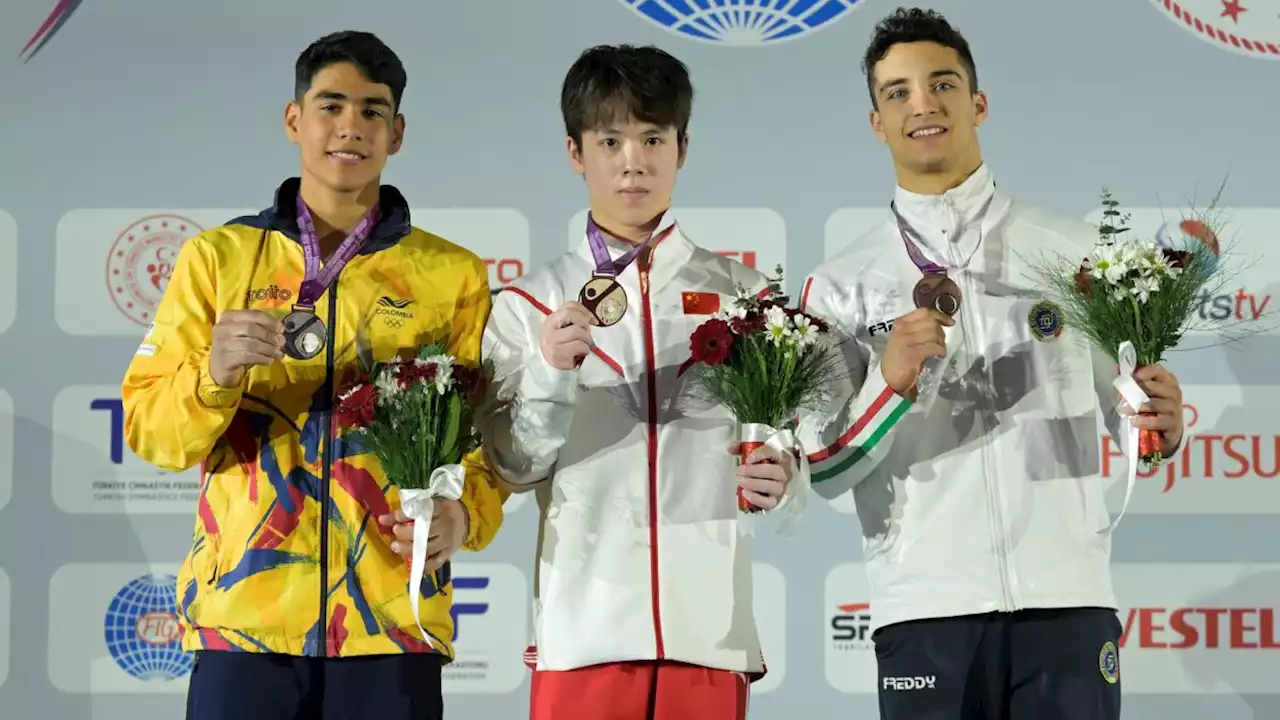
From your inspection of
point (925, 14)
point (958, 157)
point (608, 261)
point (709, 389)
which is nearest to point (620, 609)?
point (709, 389)

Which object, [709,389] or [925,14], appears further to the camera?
[925,14]

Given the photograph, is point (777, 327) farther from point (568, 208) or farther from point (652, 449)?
point (568, 208)

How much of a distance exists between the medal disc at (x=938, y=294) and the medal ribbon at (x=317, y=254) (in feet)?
3.56

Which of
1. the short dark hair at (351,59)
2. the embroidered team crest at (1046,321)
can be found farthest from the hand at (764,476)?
the short dark hair at (351,59)

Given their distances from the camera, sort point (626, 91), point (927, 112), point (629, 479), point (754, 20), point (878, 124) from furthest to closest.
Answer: point (754, 20), point (878, 124), point (927, 112), point (626, 91), point (629, 479)

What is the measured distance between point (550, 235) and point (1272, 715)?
2278 millimetres

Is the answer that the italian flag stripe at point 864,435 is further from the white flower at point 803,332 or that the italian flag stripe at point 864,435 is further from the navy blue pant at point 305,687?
the navy blue pant at point 305,687

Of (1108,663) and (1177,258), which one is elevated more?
(1177,258)

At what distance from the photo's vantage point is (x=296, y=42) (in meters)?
3.83

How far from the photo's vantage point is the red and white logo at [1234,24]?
3.76 metres

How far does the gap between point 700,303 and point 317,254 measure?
29.4 inches

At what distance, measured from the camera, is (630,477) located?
261 centimetres

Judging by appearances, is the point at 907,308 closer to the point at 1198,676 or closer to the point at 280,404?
the point at 280,404

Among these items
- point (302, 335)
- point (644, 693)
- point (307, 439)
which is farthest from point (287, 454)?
point (644, 693)
